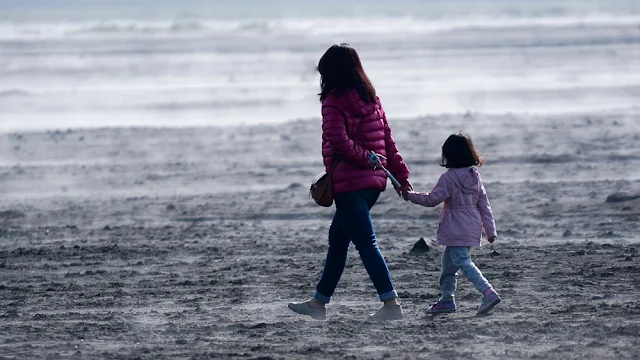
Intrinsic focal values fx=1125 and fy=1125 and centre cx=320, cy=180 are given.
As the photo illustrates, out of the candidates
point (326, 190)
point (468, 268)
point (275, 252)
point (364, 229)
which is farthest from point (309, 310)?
point (275, 252)

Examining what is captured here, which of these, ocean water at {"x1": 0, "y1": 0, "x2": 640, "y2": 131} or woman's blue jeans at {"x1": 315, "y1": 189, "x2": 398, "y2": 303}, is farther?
ocean water at {"x1": 0, "y1": 0, "x2": 640, "y2": 131}

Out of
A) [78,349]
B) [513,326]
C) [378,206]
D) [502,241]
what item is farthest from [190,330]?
[378,206]

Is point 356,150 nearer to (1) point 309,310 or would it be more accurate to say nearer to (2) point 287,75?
(1) point 309,310

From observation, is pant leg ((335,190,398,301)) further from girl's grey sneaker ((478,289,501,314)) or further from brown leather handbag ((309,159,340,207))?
girl's grey sneaker ((478,289,501,314))

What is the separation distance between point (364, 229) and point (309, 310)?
712 mm

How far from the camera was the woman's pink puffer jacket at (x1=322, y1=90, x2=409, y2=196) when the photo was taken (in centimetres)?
689

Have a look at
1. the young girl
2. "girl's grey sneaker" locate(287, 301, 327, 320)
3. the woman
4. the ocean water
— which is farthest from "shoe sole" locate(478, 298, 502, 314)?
the ocean water

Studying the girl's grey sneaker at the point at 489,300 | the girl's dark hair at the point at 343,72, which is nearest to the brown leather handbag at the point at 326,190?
the girl's dark hair at the point at 343,72

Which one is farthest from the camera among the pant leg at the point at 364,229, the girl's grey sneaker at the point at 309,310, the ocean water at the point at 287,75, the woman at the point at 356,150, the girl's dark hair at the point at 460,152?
the ocean water at the point at 287,75

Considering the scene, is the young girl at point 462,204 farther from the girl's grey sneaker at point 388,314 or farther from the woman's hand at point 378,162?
the girl's grey sneaker at point 388,314

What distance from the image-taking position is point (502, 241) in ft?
33.1

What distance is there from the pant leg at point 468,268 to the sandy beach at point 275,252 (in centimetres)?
21

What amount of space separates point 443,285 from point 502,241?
9.18 ft

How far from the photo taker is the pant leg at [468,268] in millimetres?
7254
